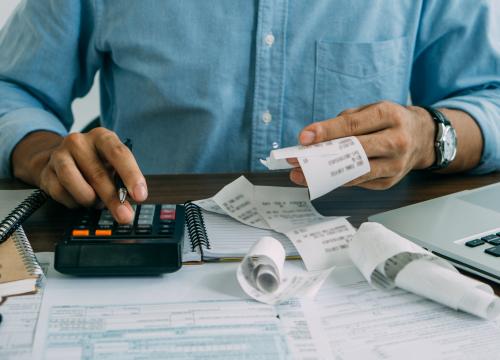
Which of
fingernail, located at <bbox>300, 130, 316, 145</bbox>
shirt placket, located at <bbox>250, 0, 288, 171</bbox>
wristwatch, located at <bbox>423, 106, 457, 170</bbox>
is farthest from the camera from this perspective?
shirt placket, located at <bbox>250, 0, 288, 171</bbox>

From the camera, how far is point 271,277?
0.58 metres

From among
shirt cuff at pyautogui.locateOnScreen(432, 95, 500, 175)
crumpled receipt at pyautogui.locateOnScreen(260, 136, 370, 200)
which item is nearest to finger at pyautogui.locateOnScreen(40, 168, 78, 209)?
crumpled receipt at pyautogui.locateOnScreen(260, 136, 370, 200)

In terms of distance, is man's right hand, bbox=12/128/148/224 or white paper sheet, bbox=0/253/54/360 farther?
man's right hand, bbox=12/128/148/224

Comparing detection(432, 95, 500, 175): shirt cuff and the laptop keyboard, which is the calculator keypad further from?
detection(432, 95, 500, 175): shirt cuff

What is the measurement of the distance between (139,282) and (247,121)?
0.48 meters

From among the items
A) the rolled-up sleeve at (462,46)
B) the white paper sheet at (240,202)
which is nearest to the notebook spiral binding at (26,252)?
the white paper sheet at (240,202)

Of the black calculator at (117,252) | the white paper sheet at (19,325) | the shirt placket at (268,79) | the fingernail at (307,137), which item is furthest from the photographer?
the shirt placket at (268,79)

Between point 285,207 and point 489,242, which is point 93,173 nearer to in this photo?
point 285,207

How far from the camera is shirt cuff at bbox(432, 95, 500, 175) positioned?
0.92m

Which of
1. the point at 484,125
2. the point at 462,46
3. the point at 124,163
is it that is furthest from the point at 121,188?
the point at 462,46

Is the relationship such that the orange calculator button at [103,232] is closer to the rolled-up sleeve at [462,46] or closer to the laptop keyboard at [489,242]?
the laptop keyboard at [489,242]

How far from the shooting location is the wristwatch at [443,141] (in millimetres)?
848

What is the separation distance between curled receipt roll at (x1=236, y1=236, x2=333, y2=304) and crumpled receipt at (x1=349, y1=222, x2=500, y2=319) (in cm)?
4

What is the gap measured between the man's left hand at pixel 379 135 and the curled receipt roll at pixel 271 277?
0.12 metres
